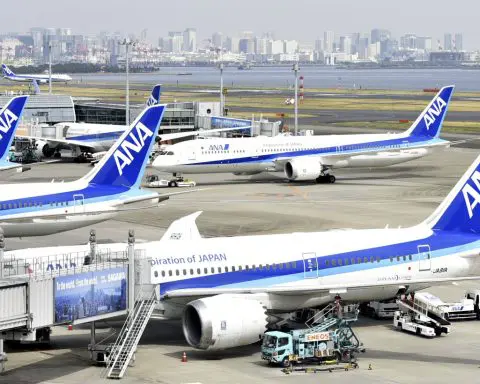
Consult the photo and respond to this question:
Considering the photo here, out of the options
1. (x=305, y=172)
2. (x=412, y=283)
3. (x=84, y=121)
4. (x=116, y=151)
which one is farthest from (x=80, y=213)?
(x=84, y=121)

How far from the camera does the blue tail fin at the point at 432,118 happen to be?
102062 mm

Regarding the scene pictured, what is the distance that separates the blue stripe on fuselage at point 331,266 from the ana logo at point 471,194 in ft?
3.93

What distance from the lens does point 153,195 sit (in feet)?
193

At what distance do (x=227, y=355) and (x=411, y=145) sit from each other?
2530 inches

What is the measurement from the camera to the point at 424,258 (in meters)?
45.9

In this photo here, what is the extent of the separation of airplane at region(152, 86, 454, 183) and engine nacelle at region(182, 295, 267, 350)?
57423 mm

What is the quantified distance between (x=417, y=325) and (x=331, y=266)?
400cm

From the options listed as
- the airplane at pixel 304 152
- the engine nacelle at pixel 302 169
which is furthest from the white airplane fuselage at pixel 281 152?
the engine nacelle at pixel 302 169

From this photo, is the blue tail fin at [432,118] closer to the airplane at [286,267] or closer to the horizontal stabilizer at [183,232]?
the airplane at [286,267]

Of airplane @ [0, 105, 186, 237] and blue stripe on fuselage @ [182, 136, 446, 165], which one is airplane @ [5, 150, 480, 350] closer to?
airplane @ [0, 105, 186, 237]

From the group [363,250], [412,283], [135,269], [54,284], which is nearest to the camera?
[54,284]

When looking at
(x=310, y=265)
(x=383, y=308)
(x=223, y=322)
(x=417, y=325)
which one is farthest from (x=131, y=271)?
(x=383, y=308)

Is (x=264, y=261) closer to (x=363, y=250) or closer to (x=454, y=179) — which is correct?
(x=363, y=250)

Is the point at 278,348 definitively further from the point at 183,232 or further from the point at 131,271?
the point at 183,232
